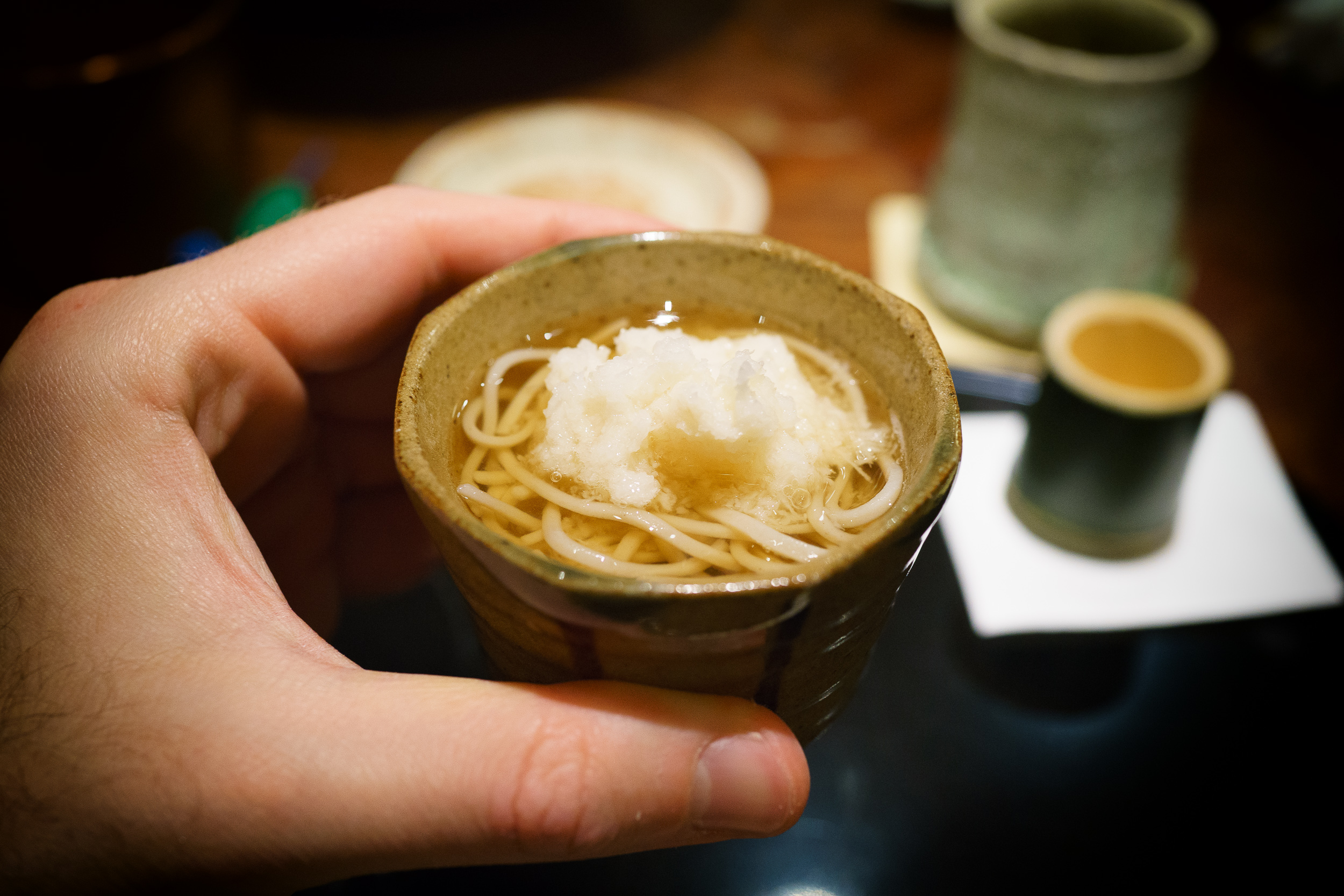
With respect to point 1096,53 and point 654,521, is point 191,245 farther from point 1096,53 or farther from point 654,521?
point 1096,53

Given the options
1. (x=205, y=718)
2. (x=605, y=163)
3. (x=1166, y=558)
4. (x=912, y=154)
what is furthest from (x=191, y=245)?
(x=1166, y=558)

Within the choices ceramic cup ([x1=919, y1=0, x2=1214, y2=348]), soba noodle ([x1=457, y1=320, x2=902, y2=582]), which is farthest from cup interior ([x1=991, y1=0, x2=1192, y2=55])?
soba noodle ([x1=457, y1=320, x2=902, y2=582])

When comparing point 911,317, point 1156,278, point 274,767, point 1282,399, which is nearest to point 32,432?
point 274,767

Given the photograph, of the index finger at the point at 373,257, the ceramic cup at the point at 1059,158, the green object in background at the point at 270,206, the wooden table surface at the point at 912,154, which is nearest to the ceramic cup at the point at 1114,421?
the ceramic cup at the point at 1059,158

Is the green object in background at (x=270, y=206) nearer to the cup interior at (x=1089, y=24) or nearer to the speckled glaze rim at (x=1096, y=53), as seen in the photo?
the speckled glaze rim at (x=1096, y=53)

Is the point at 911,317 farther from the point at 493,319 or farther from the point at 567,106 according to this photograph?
the point at 567,106

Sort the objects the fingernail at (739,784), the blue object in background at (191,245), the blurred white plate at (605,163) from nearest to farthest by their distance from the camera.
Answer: the fingernail at (739,784) → the blue object in background at (191,245) → the blurred white plate at (605,163)
